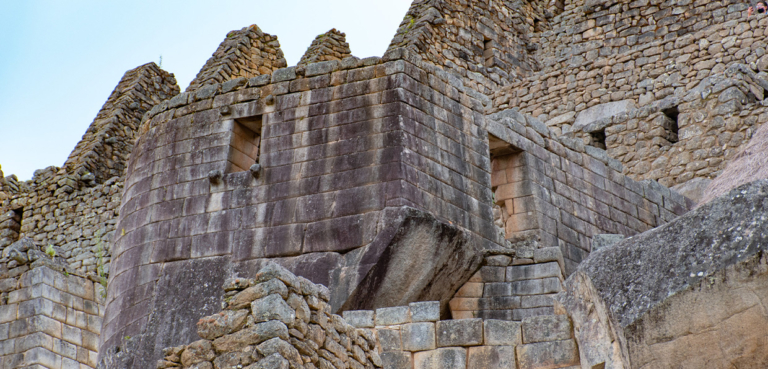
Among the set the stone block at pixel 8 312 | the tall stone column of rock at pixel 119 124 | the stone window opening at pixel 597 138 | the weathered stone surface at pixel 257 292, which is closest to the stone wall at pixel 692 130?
the stone window opening at pixel 597 138

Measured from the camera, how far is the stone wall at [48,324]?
487 inches

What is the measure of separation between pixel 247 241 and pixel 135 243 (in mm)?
1480

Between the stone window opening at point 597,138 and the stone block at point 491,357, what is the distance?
7.64m

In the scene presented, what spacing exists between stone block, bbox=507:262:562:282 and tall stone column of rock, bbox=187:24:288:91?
8.52 m

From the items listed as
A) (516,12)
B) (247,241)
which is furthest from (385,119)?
(516,12)

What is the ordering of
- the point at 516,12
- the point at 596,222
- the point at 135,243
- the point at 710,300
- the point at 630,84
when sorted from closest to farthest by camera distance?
the point at 710,300
the point at 135,243
the point at 596,222
the point at 630,84
the point at 516,12

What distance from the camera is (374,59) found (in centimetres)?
1233

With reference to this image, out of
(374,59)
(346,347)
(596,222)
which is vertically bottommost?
(346,347)

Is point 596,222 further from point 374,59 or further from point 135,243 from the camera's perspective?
point 135,243

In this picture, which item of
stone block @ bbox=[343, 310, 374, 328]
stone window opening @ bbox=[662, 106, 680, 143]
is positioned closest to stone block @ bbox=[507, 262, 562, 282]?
stone block @ bbox=[343, 310, 374, 328]

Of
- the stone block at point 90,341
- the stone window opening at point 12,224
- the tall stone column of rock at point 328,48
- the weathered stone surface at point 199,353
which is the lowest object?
the weathered stone surface at point 199,353

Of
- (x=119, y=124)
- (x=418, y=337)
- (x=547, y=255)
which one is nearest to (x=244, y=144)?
(x=547, y=255)

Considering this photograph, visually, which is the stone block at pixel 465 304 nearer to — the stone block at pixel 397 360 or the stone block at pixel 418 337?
the stone block at pixel 418 337

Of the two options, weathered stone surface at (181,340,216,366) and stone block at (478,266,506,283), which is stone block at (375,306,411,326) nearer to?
stone block at (478,266,506,283)
